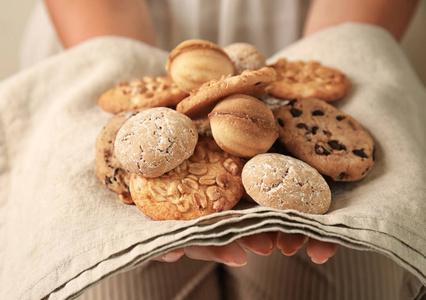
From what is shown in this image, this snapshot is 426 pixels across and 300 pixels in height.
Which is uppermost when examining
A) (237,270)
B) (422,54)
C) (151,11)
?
(151,11)

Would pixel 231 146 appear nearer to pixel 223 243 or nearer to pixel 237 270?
pixel 223 243

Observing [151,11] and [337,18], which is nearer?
[337,18]

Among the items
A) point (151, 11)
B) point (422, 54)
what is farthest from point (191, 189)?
point (422, 54)

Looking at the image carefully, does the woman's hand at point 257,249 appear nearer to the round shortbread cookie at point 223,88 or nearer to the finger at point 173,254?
the finger at point 173,254

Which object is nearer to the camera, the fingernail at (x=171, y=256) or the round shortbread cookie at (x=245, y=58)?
the fingernail at (x=171, y=256)

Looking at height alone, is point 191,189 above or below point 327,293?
above

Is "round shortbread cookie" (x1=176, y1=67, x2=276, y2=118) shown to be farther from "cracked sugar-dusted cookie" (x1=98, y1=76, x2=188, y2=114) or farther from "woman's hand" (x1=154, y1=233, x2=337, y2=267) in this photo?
"woman's hand" (x1=154, y1=233, x2=337, y2=267)

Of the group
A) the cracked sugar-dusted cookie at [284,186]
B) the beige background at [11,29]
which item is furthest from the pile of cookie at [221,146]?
the beige background at [11,29]

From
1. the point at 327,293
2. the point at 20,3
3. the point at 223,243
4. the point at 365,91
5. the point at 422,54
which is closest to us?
the point at 223,243
